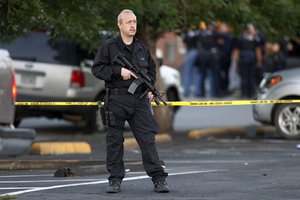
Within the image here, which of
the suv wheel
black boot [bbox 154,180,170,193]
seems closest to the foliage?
the suv wheel

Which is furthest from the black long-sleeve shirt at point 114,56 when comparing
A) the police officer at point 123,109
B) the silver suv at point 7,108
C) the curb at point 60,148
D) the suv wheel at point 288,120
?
the suv wheel at point 288,120

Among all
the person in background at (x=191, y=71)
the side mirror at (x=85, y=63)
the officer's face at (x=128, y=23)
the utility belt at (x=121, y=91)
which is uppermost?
the officer's face at (x=128, y=23)

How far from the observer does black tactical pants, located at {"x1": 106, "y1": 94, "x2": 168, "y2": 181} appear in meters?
10.9

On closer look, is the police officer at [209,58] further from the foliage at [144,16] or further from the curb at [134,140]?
the curb at [134,140]

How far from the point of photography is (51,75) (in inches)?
A: 759

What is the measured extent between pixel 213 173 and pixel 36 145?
4545 millimetres

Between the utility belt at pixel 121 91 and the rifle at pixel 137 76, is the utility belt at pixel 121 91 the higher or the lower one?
the lower one

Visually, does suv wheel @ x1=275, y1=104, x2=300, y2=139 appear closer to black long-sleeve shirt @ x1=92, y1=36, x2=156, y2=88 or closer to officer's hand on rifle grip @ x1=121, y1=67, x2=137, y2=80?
black long-sleeve shirt @ x1=92, y1=36, x2=156, y2=88

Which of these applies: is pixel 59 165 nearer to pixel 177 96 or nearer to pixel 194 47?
pixel 177 96

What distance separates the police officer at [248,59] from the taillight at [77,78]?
31.0 ft

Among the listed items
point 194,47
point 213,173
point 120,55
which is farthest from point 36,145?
point 194,47

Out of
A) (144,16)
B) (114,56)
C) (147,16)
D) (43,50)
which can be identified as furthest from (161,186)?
(43,50)

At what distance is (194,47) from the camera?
1184 inches

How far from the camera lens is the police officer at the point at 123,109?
10.9m
